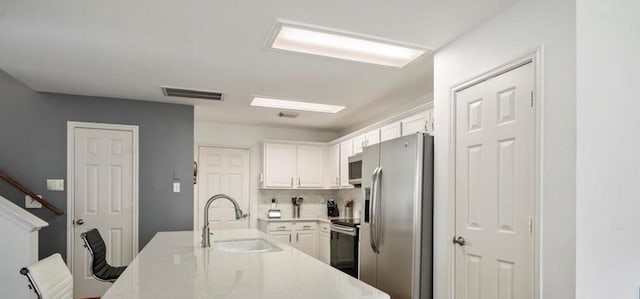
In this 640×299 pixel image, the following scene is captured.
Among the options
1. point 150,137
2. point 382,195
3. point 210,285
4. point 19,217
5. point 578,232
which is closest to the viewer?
point 210,285

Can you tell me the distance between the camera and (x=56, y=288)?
1.92 m

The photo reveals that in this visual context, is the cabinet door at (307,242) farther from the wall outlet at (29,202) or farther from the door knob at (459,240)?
the door knob at (459,240)

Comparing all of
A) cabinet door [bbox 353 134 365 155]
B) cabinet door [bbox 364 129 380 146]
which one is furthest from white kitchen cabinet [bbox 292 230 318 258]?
cabinet door [bbox 364 129 380 146]

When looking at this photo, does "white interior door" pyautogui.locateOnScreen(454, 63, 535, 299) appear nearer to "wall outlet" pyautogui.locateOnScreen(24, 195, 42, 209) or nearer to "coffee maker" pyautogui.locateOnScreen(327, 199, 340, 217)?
"coffee maker" pyautogui.locateOnScreen(327, 199, 340, 217)

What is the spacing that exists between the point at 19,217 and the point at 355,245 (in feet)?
9.90

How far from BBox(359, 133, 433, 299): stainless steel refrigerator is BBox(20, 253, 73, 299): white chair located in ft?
7.11

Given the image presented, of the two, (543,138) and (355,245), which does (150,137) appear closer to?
(355,245)

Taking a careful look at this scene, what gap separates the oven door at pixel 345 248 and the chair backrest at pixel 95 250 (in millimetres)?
2357

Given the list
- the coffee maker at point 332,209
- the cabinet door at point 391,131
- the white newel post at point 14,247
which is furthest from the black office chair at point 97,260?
the coffee maker at point 332,209

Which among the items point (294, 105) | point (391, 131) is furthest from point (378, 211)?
point (294, 105)

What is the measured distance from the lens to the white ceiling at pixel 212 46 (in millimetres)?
2297

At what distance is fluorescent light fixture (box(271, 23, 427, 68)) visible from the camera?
2.68 meters

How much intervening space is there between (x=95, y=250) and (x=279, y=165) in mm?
3360

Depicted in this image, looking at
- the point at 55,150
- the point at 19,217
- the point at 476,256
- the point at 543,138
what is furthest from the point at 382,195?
the point at 55,150
